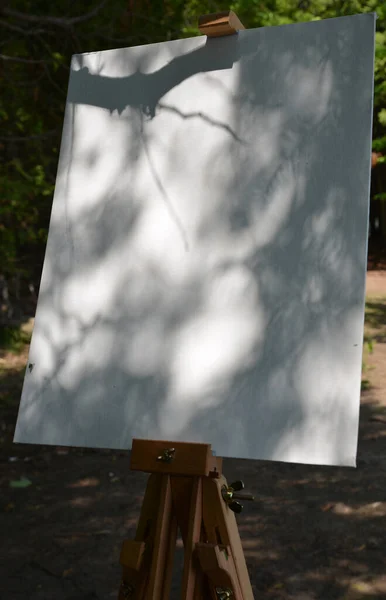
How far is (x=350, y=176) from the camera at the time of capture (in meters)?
1.63

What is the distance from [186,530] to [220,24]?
1.22 metres

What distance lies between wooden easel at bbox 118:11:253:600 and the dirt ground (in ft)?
4.13

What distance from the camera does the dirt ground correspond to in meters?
2.84

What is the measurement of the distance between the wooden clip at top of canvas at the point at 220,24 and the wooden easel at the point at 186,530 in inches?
40.5

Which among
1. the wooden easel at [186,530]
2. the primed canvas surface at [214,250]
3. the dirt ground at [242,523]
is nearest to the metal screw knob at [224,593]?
the wooden easel at [186,530]

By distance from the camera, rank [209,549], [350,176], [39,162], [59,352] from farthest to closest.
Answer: [39,162] < [59,352] < [350,176] < [209,549]

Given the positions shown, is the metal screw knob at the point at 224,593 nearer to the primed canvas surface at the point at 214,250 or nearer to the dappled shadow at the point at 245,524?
the primed canvas surface at the point at 214,250

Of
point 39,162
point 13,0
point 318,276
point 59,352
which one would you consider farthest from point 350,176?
point 39,162

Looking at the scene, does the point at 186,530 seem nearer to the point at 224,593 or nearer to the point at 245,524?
the point at 224,593

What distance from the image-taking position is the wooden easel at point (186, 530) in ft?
4.98

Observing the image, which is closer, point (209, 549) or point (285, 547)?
point (209, 549)

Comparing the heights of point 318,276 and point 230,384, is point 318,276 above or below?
above

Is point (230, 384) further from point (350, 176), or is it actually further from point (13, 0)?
point (13, 0)

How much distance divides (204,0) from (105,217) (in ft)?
10.9
